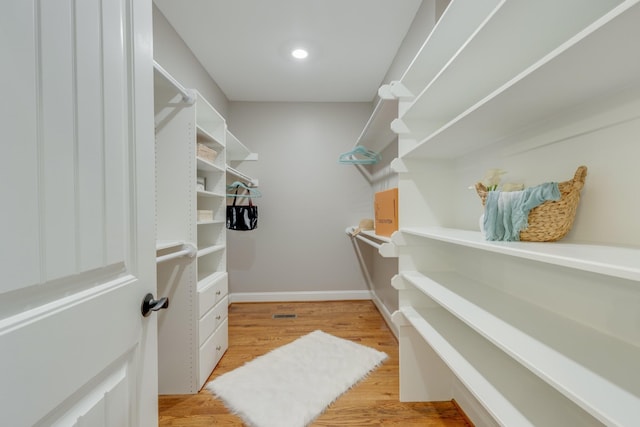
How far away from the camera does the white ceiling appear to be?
176cm

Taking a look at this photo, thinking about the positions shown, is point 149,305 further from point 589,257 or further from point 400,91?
point 400,91

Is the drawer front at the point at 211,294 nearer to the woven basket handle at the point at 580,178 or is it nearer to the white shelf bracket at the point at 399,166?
the white shelf bracket at the point at 399,166

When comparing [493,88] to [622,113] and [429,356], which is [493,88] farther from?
[429,356]

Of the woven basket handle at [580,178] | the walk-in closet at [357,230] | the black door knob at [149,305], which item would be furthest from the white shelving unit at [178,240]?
the woven basket handle at [580,178]

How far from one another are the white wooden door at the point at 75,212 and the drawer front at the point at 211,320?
0.96 m

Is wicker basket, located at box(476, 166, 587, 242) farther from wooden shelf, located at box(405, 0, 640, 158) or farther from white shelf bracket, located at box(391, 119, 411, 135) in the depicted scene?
white shelf bracket, located at box(391, 119, 411, 135)

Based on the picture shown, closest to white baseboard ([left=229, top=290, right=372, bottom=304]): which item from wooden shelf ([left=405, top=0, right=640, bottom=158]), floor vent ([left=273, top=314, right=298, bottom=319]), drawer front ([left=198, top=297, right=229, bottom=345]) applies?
floor vent ([left=273, top=314, right=298, bottom=319])

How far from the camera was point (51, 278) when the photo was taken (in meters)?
0.46

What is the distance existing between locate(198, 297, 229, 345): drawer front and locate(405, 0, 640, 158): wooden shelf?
1.72 m

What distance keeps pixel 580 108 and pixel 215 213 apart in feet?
6.84

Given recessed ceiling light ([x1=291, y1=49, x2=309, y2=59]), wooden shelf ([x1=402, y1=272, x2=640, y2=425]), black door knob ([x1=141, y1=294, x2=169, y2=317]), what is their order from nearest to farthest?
wooden shelf ([x1=402, y1=272, x2=640, y2=425]), black door knob ([x1=141, y1=294, x2=169, y2=317]), recessed ceiling light ([x1=291, y1=49, x2=309, y2=59])

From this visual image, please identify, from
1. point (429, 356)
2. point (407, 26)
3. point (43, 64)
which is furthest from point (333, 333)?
point (407, 26)

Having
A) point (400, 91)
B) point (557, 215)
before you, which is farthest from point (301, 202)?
point (557, 215)

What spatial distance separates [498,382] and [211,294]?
63.9 inches
